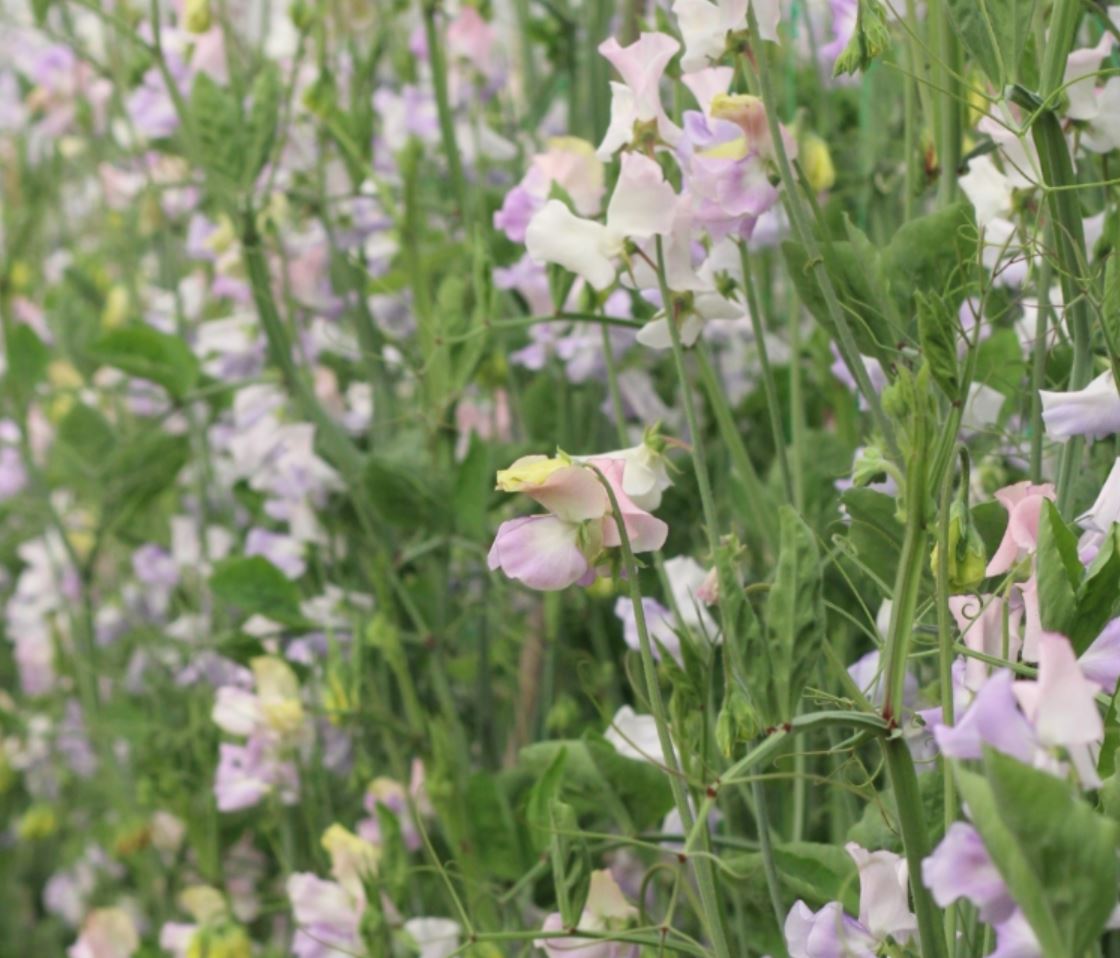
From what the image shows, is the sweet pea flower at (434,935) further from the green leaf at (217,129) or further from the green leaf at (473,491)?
the green leaf at (217,129)

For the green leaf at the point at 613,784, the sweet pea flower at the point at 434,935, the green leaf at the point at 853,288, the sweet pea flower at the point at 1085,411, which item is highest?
the green leaf at the point at 853,288

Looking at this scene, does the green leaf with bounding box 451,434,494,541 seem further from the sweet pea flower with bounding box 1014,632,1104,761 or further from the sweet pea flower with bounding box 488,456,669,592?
the sweet pea flower with bounding box 1014,632,1104,761

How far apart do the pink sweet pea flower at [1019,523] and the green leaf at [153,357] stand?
1.70 feet

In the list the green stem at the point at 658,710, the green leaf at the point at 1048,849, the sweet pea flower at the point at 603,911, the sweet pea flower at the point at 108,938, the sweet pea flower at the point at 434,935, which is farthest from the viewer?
the sweet pea flower at the point at 108,938

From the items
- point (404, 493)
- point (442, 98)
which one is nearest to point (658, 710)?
point (404, 493)

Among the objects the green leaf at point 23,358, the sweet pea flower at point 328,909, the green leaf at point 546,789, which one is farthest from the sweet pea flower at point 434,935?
the green leaf at point 23,358

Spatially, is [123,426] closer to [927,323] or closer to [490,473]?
[490,473]

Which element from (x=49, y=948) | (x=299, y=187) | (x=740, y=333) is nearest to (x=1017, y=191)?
(x=740, y=333)

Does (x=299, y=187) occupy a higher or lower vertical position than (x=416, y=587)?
higher

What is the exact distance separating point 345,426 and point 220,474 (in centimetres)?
31

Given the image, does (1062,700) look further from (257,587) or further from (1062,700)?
(257,587)

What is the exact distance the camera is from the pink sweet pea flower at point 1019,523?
1.26 ft

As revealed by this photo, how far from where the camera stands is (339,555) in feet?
3.01

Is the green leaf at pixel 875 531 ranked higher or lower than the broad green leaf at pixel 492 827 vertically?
higher
